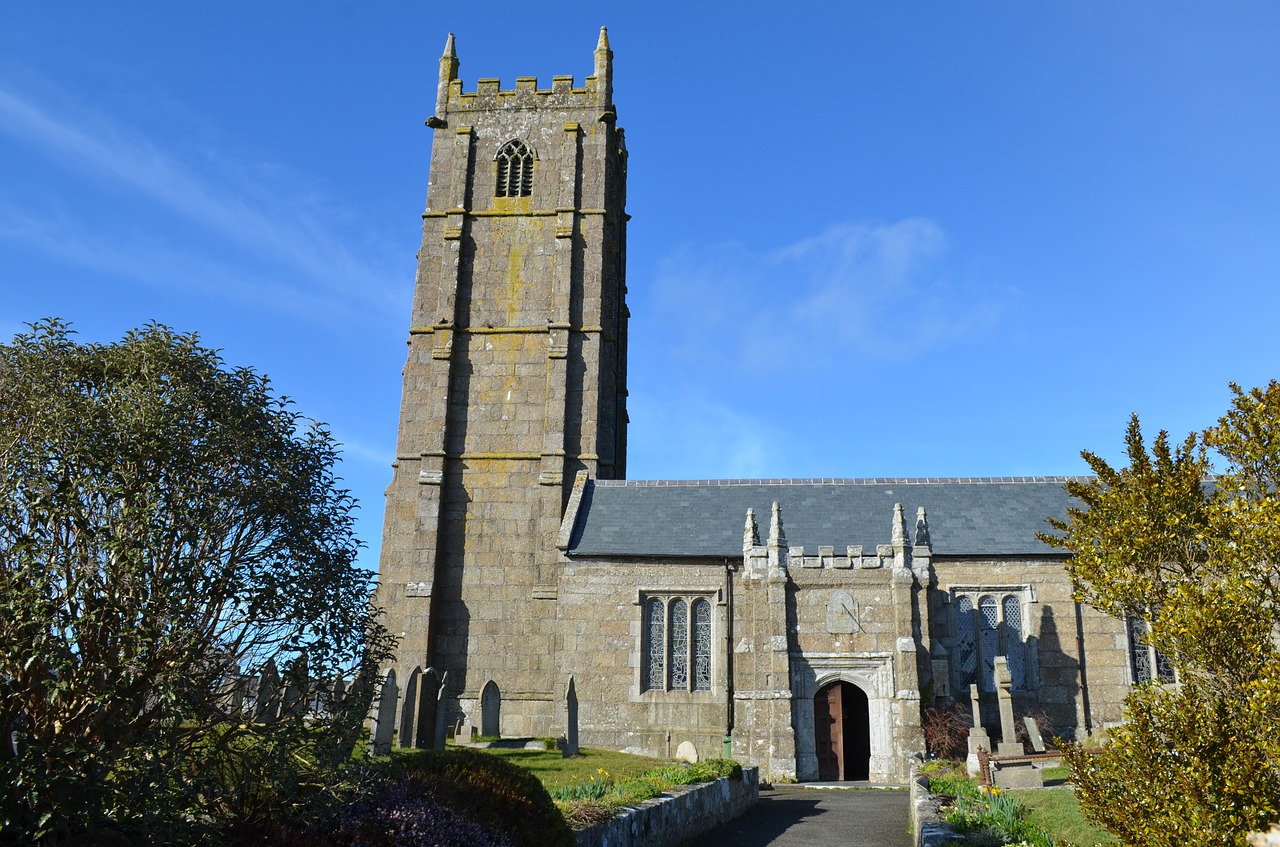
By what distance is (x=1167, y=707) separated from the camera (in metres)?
8.80

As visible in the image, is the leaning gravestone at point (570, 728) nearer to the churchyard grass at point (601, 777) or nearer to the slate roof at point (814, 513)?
the churchyard grass at point (601, 777)

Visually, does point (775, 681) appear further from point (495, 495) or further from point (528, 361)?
point (528, 361)

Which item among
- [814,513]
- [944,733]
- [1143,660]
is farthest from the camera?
[814,513]

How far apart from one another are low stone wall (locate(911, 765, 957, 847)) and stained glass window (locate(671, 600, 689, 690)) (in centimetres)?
1092

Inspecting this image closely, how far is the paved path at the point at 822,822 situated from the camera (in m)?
15.1

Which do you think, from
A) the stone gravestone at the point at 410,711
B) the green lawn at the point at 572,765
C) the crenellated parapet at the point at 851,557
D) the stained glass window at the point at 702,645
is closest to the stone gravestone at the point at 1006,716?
the crenellated parapet at the point at 851,557

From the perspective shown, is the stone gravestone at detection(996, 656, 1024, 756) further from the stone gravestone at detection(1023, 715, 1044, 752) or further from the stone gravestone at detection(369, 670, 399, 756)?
the stone gravestone at detection(369, 670, 399, 756)

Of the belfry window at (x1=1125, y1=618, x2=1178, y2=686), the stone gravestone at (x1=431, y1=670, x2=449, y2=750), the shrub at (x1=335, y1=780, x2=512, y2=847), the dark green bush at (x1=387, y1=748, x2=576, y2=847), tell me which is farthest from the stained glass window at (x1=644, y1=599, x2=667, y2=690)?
the shrub at (x1=335, y1=780, x2=512, y2=847)

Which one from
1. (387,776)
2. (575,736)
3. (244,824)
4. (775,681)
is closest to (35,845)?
(244,824)

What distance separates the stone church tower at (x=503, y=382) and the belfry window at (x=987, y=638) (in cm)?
1139

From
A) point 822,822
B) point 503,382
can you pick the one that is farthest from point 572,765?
point 503,382

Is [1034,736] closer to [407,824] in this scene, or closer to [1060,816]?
[1060,816]

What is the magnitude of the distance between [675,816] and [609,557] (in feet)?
50.0

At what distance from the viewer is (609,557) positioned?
29.5 metres
